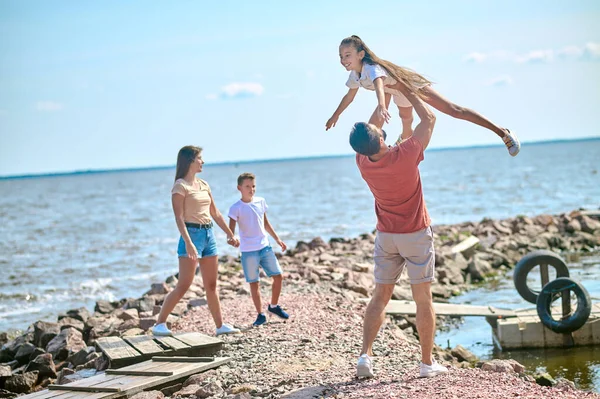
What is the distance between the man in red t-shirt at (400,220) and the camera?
6617mm

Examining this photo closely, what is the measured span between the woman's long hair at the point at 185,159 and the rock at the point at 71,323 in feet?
16.1

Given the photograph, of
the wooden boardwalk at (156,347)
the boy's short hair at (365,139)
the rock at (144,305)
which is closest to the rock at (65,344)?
the rock at (144,305)

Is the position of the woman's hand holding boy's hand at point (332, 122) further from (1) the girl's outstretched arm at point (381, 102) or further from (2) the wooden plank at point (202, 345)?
(2) the wooden plank at point (202, 345)

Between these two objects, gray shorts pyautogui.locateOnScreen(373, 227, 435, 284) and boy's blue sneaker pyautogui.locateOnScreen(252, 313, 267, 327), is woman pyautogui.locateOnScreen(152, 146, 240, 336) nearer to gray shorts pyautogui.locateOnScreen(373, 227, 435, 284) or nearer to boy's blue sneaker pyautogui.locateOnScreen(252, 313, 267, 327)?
boy's blue sneaker pyautogui.locateOnScreen(252, 313, 267, 327)

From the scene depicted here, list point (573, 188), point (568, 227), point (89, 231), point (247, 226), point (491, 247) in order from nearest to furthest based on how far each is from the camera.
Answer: point (247, 226) < point (491, 247) < point (568, 227) < point (89, 231) < point (573, 188)

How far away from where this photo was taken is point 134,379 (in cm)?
740

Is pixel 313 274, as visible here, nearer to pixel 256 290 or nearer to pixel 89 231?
pixel 256 290

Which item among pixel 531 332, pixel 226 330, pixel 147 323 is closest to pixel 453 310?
pixel 531 332

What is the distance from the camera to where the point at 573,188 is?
50.0 metres

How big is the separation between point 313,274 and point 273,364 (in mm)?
6384

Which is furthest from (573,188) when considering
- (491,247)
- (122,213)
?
(491,247)

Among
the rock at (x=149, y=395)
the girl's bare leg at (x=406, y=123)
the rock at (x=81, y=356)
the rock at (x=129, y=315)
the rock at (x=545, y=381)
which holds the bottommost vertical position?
the rock at (x=81, y=356)

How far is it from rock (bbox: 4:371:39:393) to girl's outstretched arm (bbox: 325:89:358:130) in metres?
5.19

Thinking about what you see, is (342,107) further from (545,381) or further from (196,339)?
(545,381)
